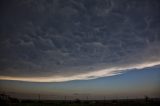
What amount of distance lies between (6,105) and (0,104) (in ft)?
1.52

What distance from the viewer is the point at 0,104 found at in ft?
46.6

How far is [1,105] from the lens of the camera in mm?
14086

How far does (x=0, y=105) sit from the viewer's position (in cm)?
1400

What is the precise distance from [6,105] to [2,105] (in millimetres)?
396

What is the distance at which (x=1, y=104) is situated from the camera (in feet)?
47.0

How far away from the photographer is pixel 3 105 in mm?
14367

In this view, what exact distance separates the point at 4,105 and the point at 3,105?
5.1 inches

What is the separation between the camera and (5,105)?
14.5m

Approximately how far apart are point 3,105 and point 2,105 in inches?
7.6

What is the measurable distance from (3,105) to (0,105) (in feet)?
1.26

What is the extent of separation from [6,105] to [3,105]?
23 centimetres

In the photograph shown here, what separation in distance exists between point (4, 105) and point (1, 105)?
0.42 meters

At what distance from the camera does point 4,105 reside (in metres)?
14.5
